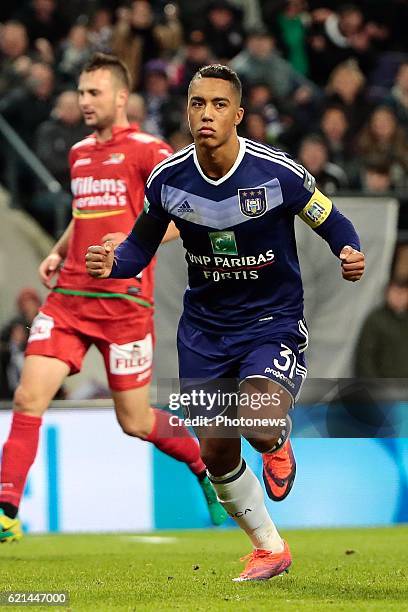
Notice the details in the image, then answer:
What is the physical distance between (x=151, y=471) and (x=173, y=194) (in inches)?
181

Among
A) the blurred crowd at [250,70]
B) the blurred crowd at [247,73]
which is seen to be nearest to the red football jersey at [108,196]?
the blurred crowd at [247,73]

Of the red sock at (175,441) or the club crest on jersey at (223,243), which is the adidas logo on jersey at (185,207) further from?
the red sock at (175,441)

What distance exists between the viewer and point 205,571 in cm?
727

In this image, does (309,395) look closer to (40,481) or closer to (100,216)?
(40,481)

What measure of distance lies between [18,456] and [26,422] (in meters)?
0.21

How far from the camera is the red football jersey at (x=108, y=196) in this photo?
830 centimetres

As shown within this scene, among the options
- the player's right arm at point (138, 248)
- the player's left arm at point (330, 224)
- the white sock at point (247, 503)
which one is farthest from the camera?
the white sock at point (247, 503)

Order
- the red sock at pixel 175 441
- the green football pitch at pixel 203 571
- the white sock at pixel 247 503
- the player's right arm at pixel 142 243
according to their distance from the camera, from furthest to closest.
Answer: the red sock at pixel 175 441 < the white sock at pixel 247 503 < the player's right arm at pixel 142 243 < the green football pitch at pixel 203 571

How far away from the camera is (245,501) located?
662 centimetres

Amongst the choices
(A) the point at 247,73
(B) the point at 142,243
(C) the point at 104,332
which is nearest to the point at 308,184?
(B) the point at 142,243

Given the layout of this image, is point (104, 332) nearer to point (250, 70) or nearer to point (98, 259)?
point (98, 259)

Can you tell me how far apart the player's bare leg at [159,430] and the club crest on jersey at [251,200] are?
2534 millimetres

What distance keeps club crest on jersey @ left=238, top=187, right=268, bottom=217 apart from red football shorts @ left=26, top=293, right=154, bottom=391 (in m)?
2.32

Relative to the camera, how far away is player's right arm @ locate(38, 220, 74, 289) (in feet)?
27.2
